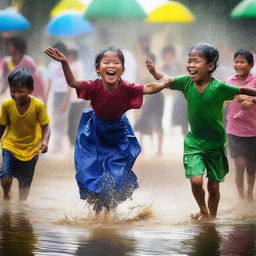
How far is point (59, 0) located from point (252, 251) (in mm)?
9843

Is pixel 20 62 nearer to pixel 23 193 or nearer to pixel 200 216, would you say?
pixel 23 193

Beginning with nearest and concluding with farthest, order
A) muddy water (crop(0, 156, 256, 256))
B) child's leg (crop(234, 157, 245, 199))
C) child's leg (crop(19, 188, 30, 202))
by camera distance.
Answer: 1. muddy water (crop(0, 156, 256, 256))
2. child's leg (crop(19, 188, 30, 202))
3. child's leg (crop(234, 157, 245, 199))

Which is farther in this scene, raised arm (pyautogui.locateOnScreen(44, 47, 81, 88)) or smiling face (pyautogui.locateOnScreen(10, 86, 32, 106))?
smiling face (pyautogui.locateOnScreen(10, 86, 32, 106))

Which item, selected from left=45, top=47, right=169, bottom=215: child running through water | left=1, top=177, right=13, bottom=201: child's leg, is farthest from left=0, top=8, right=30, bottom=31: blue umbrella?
left=45, top=47, right=169, bottom=215: child running through water

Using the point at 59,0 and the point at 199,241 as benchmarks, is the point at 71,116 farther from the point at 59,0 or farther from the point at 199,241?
the point at 199,241

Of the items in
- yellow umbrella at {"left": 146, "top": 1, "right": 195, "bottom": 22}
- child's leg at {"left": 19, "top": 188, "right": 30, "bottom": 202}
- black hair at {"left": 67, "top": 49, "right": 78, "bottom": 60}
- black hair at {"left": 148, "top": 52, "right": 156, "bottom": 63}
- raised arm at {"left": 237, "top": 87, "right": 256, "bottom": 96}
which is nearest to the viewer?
raised arm at {"left": 237, "top": 87, "right": 256, "bottom": 96}

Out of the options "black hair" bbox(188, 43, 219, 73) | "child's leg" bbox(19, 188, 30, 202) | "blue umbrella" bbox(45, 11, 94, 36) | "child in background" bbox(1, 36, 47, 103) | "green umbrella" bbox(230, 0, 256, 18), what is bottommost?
"child's leg" bbox(19, 188, 30, 202)

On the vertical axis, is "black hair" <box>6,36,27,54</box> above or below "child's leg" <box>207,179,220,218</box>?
above

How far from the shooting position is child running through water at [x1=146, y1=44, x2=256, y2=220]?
29.2ft

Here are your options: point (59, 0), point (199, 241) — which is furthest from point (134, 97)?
point (59, 0)

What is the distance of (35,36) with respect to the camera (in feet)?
52.9

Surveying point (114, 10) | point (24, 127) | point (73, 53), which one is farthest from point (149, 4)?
point (24, 127)

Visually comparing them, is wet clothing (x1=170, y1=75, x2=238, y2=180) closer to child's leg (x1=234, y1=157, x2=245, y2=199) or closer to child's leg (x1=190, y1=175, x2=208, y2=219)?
child's leg (x1=190, y1=175, x2=208, y2=219)

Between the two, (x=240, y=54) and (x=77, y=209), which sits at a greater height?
(x=240, y=54)
